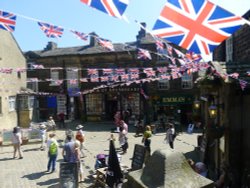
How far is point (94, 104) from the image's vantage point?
33000 mm

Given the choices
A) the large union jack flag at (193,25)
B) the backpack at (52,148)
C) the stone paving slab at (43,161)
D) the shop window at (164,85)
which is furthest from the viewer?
the shop window at (164,85)

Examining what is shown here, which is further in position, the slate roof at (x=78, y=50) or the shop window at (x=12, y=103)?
the slate roof at (x=78, y=50)

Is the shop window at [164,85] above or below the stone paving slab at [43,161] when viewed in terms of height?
above

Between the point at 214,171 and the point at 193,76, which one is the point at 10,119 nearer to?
the point at 193,76

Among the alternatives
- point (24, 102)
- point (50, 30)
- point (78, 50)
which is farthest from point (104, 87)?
point (50, 30)

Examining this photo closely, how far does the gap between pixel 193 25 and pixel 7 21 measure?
5.02 meters

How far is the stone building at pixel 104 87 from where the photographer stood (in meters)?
30.0

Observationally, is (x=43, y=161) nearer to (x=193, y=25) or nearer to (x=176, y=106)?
(x=193, y=25)

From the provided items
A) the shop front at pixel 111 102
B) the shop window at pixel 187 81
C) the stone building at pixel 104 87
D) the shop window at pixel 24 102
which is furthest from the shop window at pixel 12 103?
the shop window at pixel 187 81

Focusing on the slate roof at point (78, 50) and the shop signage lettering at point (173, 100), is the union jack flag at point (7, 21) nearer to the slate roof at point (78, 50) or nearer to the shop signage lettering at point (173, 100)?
the slate roof at point (78, 50)

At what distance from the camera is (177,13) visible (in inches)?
247

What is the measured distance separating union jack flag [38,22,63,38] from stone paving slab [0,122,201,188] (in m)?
5.19

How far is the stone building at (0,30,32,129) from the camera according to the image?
25266mm

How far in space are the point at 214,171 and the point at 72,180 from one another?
558 cm
